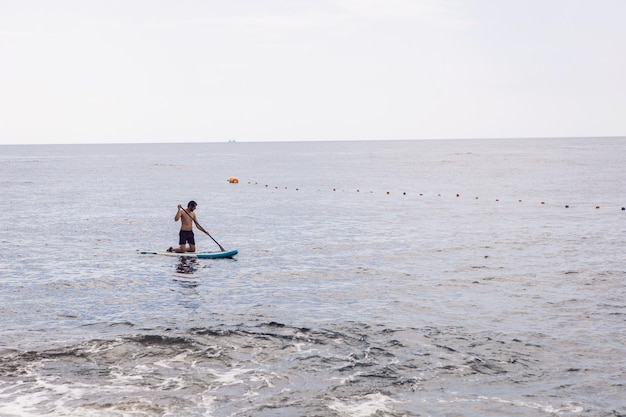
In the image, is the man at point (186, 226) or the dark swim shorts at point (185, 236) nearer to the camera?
the man at point (186, 226)

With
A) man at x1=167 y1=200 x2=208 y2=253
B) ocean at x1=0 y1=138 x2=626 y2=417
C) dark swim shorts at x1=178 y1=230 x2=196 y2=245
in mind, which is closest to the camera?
ocean at x1=0 y1=138 x2=626 y2=417

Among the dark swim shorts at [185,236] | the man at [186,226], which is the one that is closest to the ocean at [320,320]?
the man at [186,226]

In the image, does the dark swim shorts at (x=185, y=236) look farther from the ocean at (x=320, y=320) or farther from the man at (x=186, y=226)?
the ocean at (x=320, y=320)

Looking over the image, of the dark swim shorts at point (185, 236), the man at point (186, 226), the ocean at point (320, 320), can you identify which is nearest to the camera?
the ocean at point (320, 320)

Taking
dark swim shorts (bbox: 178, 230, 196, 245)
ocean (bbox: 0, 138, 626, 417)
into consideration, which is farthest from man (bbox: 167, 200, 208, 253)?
ocean (bbox: 0, 138, 626, 417)

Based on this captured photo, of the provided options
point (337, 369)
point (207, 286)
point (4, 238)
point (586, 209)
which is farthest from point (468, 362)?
point (586, 209)

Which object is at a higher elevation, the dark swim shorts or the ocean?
the dark swim shorts

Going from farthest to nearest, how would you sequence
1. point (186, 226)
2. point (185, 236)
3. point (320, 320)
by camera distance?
point (185, 236), point (186, 226), point (320, 320)

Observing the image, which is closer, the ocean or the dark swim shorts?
the ocean

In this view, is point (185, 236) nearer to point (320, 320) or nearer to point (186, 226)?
point (186, 226)

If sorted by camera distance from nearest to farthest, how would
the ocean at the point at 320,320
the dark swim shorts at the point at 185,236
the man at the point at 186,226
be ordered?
the ocean at the point at 320,320 → the man at the point at 186,226 → the dark swim shorts at the point at 185,236

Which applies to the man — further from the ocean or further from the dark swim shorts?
the ocean

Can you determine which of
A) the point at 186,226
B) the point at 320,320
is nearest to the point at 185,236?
the point at 186,226

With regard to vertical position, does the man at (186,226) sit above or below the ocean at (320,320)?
above
